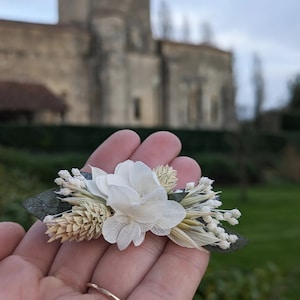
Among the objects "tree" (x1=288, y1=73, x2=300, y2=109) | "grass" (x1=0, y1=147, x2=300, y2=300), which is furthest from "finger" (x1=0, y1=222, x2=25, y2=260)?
"tree" (x1=288, y1=73, x2=300, y2=109)

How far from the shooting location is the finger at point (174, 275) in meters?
2.08

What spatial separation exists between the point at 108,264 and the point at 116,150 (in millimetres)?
630

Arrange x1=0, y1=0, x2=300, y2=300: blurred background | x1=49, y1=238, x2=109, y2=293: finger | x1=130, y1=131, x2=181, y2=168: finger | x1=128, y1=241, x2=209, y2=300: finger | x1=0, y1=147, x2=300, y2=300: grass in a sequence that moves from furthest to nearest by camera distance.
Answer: x1=0, y1=0, x2=300, y2=300: blurred background
x1=0, y1=147, x2=300, y2=300: grass
x1=130, y1=131, x2=181, y2=168: finger
x1=49, y1=238, x2=109, y2=293: finger
x1=128, y1=241, x2=209, y2=300: finger

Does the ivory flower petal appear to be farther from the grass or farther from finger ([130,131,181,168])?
the grass

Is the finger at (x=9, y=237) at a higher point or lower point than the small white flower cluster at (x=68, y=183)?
lower

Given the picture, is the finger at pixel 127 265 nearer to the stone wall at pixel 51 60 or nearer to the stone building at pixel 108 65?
the stone building at pixel 108 65

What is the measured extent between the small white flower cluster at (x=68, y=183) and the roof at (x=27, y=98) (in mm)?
26909

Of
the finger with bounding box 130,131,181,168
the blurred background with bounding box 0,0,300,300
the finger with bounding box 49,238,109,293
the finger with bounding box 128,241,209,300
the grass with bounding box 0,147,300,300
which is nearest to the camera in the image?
the finger with bounding box 128,241,209,300

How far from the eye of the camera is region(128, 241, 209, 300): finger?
6.82 ft

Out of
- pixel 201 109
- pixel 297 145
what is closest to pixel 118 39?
pixel 201 109

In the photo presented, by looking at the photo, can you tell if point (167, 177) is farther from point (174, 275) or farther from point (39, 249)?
point (39, 249)

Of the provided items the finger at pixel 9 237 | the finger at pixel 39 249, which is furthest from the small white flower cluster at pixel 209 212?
the finger at pixel 9 237

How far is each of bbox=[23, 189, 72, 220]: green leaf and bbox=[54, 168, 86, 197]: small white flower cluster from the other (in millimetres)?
39

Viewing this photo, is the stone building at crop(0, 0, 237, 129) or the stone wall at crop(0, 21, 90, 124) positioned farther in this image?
the stone building at crop(0, 0, 237, 129)
